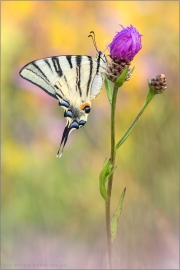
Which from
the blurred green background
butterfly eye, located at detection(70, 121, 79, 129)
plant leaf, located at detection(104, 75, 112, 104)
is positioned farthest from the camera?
the blurred green background

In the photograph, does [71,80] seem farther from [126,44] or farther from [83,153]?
[83,153]

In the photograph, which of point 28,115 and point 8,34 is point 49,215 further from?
point 8,34

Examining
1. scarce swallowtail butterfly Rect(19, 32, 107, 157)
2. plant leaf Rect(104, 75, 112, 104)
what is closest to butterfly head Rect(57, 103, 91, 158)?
scarce swallowtail butterfly Rect(19, 32, 107, 157)

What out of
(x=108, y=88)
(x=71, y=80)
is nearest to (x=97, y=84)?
(x=71, y=80)

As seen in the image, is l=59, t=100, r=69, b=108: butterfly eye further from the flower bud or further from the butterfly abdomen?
the flower bud

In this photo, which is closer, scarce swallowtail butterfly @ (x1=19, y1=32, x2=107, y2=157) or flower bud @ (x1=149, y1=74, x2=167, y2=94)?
flower bud @ (x1=149, y1=74, x2=167, y2=94)

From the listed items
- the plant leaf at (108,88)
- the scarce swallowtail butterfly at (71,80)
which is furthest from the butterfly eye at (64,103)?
the plant leaf at (108,88)
